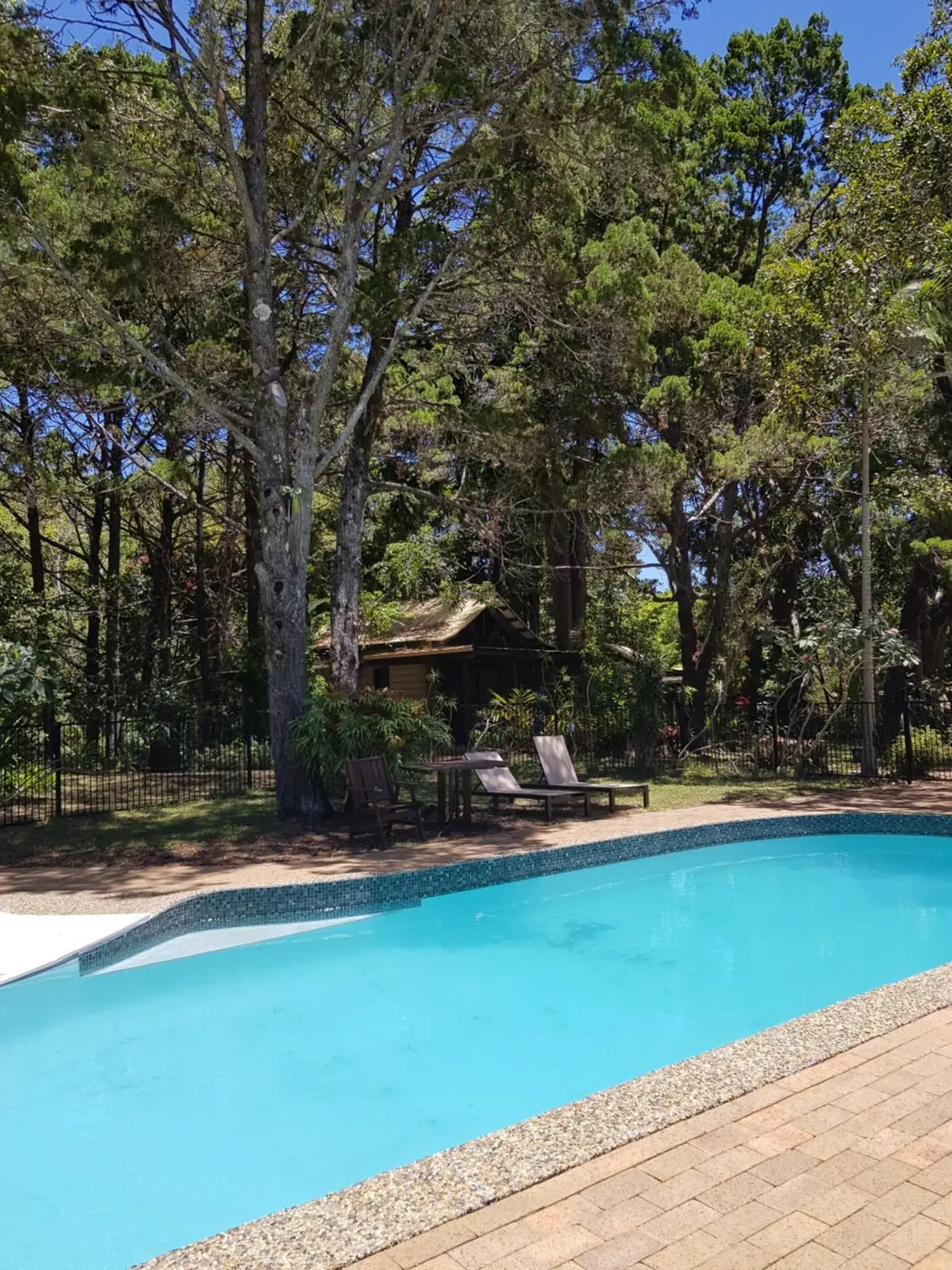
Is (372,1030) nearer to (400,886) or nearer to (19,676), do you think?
(400,886)

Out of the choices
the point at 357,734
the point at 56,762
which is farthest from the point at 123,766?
the point at 357,734

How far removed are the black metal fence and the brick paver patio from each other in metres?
11.7

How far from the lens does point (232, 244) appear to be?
13.8 m

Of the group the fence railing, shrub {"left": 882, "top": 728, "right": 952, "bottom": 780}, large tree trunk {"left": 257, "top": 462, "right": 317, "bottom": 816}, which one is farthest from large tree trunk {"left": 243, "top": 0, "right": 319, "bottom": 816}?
shrub {"left": 882, "top": 728, "right": 952, "bottom": 780}

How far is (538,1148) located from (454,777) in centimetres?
952

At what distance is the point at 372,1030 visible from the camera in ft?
20.9

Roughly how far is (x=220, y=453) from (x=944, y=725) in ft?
53.3

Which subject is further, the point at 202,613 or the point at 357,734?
the point at 202,613

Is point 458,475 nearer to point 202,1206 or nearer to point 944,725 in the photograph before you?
point 944,725

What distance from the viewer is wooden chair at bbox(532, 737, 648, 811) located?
13477 millimetres

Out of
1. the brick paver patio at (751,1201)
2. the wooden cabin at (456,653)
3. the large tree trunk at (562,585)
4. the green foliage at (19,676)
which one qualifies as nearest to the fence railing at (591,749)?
the green foliage at (19,676)

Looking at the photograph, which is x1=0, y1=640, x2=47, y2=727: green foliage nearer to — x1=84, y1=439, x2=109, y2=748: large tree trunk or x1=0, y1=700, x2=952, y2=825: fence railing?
x1=0, y1=700, x2=952, y2=825: fence railing

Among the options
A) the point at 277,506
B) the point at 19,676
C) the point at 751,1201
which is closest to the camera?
the point at 751,1201

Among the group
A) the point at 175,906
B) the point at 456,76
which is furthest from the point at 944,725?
the point at 175,906
